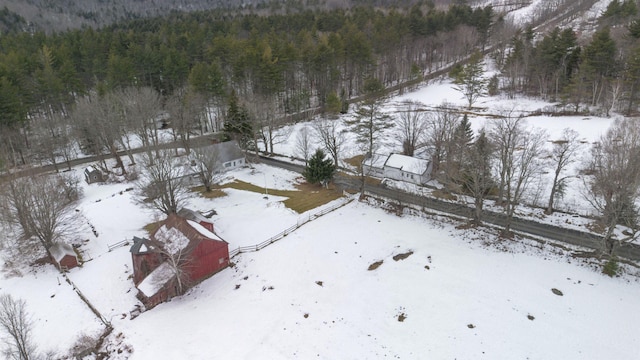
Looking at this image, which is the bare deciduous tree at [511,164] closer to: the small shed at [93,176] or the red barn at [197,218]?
the red barn at [197,218]

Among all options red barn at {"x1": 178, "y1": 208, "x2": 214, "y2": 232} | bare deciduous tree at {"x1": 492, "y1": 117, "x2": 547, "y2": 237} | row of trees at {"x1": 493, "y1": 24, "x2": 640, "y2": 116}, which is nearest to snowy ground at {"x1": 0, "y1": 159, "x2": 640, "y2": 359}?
red barn at {"x1": 178, "y1": 208, "x2": 214, "y2": 232}

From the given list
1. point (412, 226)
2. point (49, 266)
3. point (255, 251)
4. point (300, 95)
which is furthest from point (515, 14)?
point (49, 266)

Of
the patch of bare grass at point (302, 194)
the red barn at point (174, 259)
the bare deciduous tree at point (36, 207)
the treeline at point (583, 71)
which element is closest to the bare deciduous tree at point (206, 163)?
the patch of bare grass at point (302, 194)

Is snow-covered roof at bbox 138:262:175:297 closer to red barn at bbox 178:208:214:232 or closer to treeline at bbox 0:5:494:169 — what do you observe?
red barn at bbox 178:208:214:232

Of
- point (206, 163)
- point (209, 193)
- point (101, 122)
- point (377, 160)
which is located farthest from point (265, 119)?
point (101, 122)

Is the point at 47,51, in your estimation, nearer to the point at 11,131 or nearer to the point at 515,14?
the point at 11,131

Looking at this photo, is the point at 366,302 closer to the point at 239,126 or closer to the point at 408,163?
the point at 408,163
